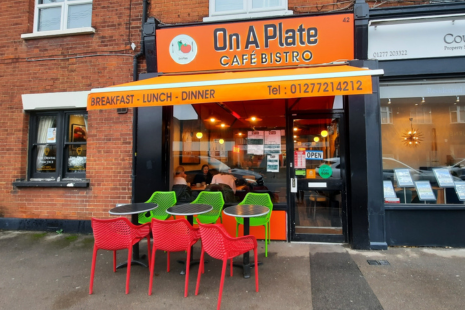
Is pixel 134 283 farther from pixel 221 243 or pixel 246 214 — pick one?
pixel 246 214

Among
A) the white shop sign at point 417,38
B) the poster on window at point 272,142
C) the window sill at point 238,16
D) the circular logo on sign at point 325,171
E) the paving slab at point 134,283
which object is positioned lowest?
the paving slab at point 134,283

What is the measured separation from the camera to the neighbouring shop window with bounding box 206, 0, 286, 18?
4.83m

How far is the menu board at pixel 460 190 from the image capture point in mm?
A: 4401

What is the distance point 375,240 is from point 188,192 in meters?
3.43

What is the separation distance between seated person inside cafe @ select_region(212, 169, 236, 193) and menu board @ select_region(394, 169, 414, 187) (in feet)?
9.87

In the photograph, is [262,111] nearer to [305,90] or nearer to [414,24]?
[305,90]

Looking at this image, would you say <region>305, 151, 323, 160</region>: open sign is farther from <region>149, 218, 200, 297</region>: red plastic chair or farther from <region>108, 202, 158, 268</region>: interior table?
<region>108, 202, 158, 268</region>: interior table

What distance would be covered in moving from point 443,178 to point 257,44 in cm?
411

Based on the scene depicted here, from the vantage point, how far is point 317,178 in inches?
181

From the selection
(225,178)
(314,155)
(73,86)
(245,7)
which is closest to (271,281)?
(314,155)

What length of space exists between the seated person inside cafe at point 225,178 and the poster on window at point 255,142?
2.04ft

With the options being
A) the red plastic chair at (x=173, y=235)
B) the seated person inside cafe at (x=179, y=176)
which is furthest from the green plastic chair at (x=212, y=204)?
the red plastic chair at (x=173, y=235)

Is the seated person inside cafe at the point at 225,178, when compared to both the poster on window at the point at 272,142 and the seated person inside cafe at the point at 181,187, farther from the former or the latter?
the poster on window at the point at 272,142

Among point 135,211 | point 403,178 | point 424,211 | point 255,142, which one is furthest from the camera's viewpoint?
point 255,142
